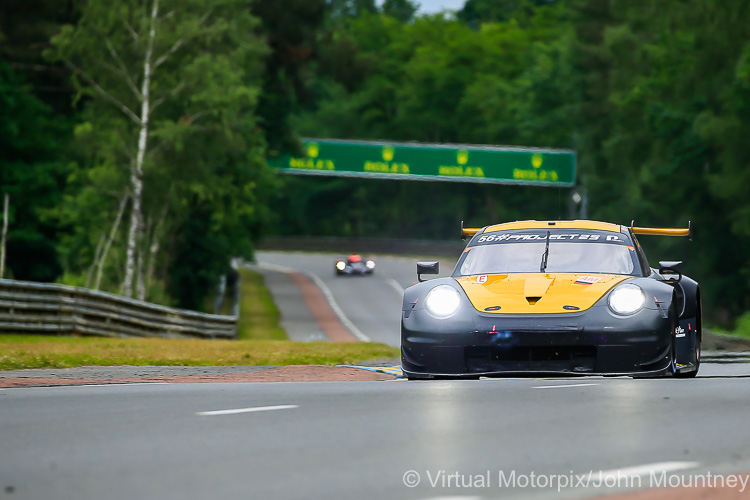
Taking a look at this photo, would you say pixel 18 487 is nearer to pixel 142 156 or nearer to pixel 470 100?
pixel 142 156

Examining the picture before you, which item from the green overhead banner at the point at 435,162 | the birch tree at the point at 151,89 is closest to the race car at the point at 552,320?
the birch tree at the point at 151,89

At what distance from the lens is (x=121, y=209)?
1565 inches

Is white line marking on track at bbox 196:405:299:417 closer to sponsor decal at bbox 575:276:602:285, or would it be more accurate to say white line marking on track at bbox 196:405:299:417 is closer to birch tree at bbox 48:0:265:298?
sponsor decal at bbox 575:276:602:285

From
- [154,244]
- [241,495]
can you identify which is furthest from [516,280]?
[154,244]

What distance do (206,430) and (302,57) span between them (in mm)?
50830

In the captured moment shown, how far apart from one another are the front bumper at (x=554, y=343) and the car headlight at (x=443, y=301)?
110 mm

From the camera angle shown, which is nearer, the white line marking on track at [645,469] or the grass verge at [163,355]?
the white line marking on track at [645,469]

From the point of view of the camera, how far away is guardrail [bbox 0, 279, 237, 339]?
925 inches

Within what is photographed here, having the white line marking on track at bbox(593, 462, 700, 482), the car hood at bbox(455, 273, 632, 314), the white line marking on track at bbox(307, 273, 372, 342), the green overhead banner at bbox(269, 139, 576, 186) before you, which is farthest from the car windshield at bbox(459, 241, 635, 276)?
the green overhead banner at bbox(269, 139, 576, 186)

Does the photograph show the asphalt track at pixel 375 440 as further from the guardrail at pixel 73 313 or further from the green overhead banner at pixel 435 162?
the green overhead banner at pixel 435 162

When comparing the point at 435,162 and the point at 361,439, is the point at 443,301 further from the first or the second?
the point at 435,162

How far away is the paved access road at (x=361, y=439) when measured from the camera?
6602 millimetres

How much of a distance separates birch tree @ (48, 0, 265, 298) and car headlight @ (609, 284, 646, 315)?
28.6 metres

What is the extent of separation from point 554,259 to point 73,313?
1420cm
